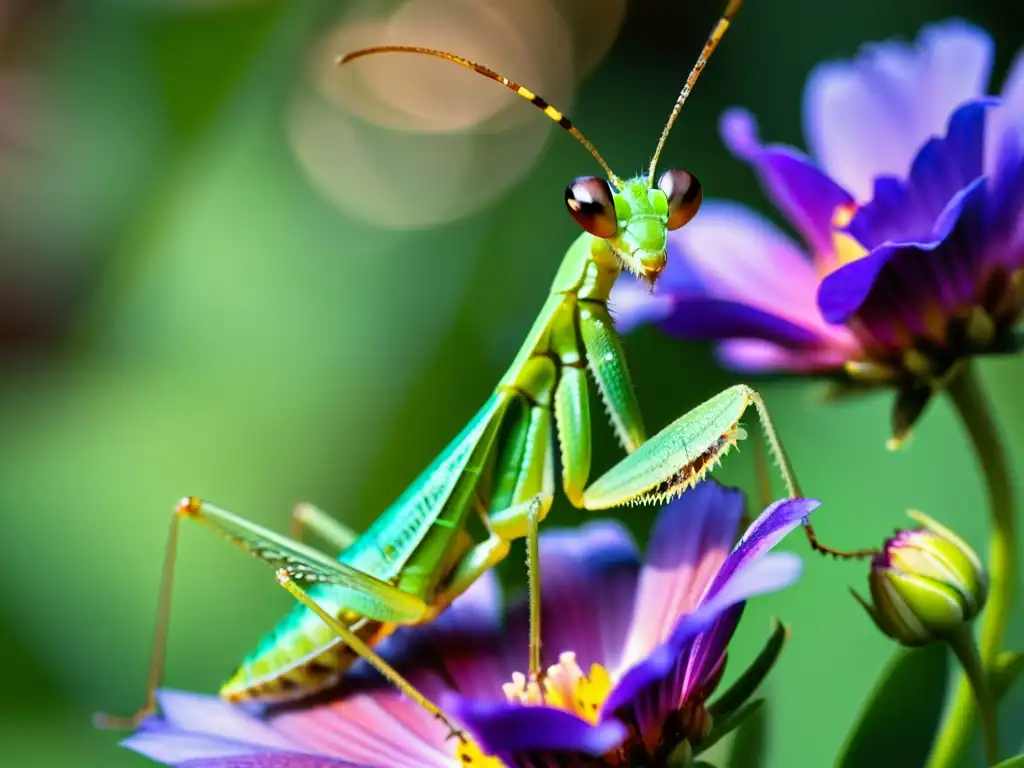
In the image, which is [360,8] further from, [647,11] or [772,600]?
[772,600]

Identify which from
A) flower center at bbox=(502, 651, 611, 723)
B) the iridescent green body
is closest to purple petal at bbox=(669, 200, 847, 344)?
the iridescent green body

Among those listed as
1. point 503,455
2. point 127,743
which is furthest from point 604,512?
point 127,743

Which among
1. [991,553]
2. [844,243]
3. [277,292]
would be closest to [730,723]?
[991,553]

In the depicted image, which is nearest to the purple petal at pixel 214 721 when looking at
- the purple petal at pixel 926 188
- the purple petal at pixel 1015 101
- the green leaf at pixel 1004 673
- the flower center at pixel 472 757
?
the flower center at pixel 472 757

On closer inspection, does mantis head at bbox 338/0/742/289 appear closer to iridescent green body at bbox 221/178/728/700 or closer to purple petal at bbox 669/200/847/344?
iridescent green body at bbox 221/178/728/700

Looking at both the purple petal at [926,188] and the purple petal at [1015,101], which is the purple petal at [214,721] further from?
the purple petal at [1015,101]

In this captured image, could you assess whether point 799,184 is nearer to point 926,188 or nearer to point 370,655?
point 926,188

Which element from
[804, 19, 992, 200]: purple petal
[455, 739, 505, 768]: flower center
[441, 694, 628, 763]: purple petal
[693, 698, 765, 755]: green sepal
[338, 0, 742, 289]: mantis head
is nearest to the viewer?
[441, 694, 628, 763]: purple petal
